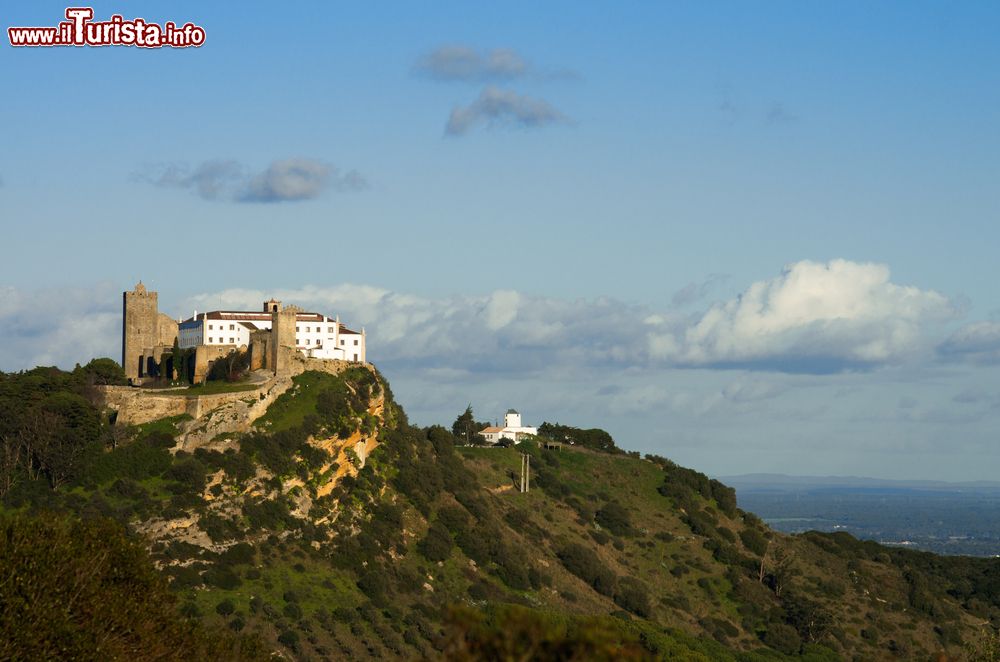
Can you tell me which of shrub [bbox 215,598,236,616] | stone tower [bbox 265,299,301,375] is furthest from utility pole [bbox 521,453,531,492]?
shrub [bbox 215,598,236,616]

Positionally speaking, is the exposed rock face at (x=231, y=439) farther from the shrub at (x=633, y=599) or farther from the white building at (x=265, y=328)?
the shrub at (x=633, y=599)

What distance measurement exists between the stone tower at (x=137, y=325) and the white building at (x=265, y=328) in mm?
2379

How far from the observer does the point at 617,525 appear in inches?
5172

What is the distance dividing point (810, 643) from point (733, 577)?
490 inches

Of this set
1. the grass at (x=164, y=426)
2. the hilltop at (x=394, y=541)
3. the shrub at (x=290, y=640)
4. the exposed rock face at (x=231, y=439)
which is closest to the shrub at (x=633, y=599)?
the hilltop at (x=394, y=541)

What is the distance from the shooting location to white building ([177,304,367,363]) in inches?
4286

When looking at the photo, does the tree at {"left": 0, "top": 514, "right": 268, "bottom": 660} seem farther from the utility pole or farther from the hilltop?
the utility pole

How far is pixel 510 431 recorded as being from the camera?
157875 mm

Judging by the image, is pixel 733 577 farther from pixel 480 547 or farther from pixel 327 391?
pixel 327 391

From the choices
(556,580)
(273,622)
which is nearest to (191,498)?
(273,622)

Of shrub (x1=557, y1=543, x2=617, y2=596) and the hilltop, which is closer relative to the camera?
the hilltop

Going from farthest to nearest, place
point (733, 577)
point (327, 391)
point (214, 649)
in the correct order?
point (733, 577), point (327, 391), point (214, 649)

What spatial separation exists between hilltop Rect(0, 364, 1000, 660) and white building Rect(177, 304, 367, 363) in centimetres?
334

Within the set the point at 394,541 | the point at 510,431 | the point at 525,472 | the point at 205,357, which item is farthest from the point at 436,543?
the point at 510,431
